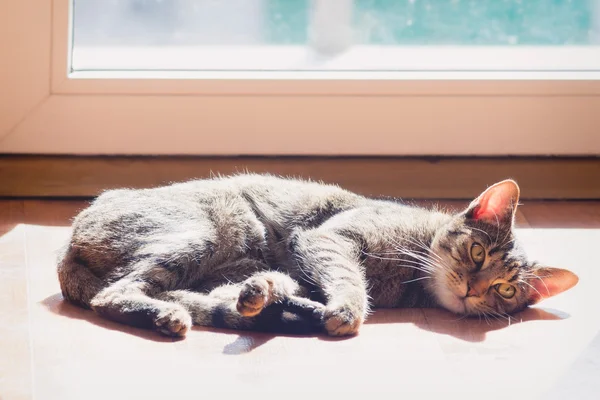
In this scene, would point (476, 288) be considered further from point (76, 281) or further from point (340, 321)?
point (76, 281)

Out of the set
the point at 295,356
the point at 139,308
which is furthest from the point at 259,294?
the point at 139,308

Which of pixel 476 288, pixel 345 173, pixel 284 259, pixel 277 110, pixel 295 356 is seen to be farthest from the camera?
pixel 345 173

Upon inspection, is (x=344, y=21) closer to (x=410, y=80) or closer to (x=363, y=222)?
(x=410, y=80)

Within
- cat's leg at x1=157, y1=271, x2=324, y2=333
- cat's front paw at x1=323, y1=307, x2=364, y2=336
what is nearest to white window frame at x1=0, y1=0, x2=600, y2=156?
cat's leg at x1=157, y1=271, x2=324, y2=333

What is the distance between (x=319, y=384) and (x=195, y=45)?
1353mm

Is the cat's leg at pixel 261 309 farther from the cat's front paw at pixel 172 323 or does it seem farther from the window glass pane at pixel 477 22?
the window glass pane at pixel 477 22

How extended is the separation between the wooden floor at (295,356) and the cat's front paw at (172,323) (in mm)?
20

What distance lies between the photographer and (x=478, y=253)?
211 centimetres

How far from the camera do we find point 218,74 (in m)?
2.62

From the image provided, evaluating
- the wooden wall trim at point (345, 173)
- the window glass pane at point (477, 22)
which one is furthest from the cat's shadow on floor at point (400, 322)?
the window glass pane at point (477, 22)

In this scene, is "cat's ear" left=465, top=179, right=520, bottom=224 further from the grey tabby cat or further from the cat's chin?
the cat's chin

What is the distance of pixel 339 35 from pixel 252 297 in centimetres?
117

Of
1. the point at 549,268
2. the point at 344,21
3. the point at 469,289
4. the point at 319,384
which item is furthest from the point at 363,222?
the point at 344,21

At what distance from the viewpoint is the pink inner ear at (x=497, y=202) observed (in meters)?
2.11
